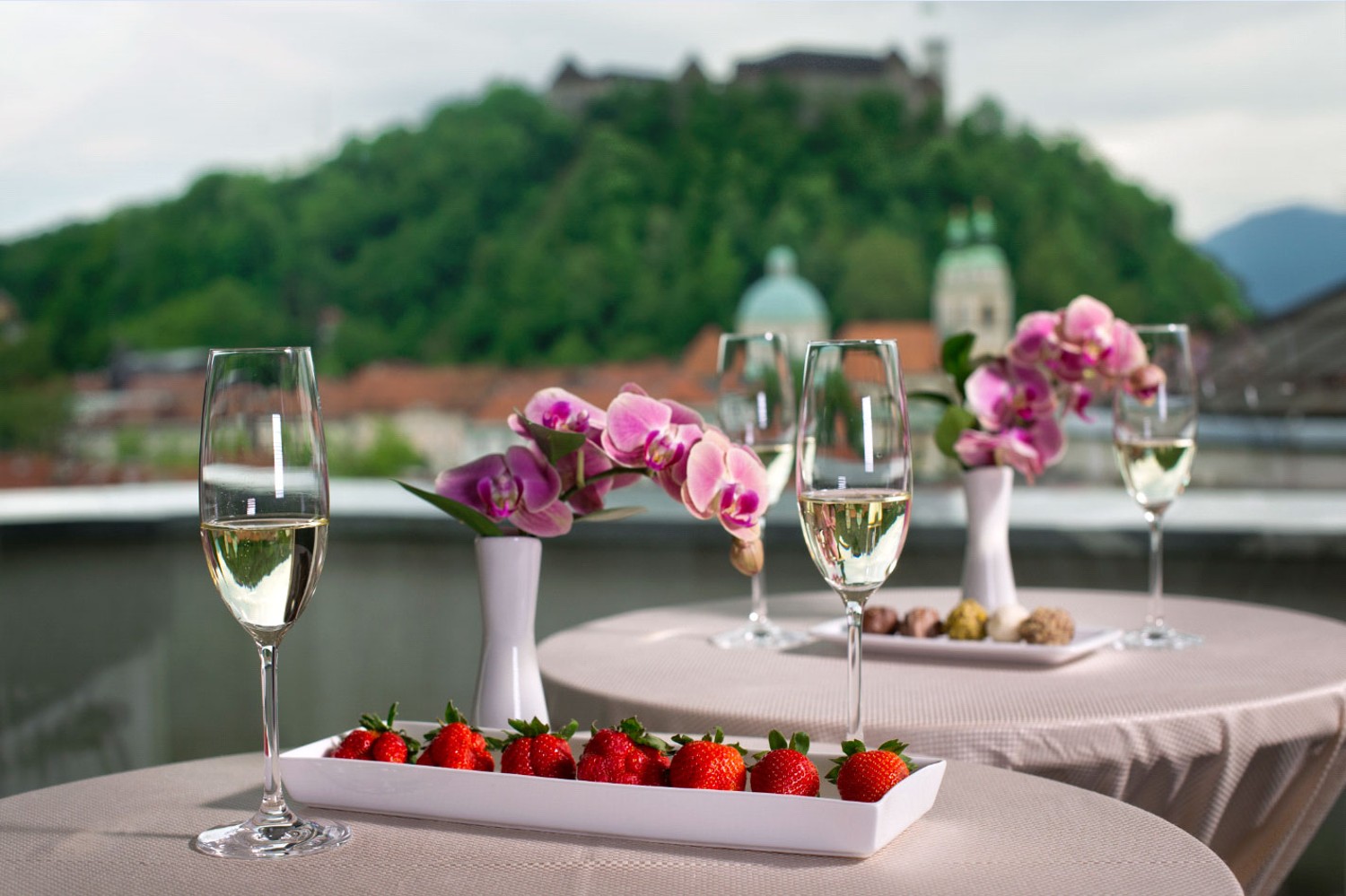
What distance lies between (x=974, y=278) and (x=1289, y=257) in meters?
4.03

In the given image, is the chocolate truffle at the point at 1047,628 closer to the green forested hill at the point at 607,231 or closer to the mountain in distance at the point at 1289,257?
the mountain in distance at the point at 1289,257

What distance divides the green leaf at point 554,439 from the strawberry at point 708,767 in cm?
27

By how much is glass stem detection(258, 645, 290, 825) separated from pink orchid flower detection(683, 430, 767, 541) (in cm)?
29

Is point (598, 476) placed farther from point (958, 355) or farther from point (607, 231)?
point (607, 231)

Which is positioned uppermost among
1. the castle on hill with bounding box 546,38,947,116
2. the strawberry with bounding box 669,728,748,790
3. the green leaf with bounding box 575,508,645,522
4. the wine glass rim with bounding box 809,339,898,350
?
the castle on hill with bounding box 546,38,947,116

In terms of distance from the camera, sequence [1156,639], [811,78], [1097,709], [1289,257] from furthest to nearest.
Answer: [811,78]
[1289,257]
[1156,639]
[1097,709]

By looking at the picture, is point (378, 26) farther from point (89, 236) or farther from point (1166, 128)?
point (1166, 128)

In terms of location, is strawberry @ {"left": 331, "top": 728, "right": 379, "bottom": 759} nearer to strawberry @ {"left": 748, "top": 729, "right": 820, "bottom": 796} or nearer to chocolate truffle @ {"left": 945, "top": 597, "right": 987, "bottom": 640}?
strawberry @ {"left": 748, "top": 729, "right": 820, "bottom": 796}

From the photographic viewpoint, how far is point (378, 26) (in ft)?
29.7

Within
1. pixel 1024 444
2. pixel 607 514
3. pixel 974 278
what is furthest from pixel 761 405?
pixel 974 278

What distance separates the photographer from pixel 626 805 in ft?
2.38

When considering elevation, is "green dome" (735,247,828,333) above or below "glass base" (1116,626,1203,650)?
above

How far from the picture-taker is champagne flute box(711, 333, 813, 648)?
4.40 feet

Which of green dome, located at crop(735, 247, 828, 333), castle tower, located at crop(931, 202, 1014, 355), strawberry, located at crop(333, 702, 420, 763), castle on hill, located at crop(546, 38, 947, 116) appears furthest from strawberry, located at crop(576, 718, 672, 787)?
castle tower, located at crop(931, 202, 1014, 355)
